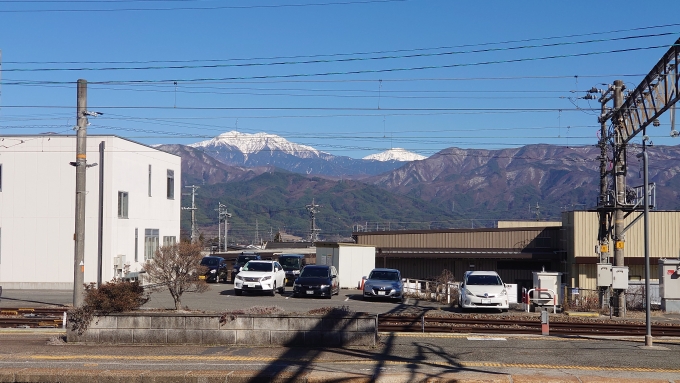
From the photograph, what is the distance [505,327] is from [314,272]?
1291 centimetres

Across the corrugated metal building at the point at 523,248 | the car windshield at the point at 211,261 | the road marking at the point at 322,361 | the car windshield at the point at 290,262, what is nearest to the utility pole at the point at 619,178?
the road marking at the point at 322,361

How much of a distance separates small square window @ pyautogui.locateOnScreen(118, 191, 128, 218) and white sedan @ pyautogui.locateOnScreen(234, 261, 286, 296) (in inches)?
320

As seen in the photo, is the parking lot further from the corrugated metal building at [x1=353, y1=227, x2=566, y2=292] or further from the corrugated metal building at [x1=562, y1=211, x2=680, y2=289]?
the corrugated metal building at [x1=353, y1=227, x2=566, y2=292]

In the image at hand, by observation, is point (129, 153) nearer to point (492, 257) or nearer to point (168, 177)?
point (168, 177)

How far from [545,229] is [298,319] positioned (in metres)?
37.2

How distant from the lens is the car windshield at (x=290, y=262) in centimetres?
4091

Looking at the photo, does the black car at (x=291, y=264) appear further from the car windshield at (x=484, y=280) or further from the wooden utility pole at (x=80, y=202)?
the wooden utility pole at (x=80, y=202)

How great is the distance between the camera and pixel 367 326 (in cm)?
1655

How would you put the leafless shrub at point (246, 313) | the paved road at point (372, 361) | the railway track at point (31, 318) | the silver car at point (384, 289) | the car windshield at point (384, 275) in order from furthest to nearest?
1. the car windshield at point (384, 275)
2. the silver car at point (384, 289)
3. the railway track at point (31, 318)
4. the leafless shrub at point (246, 313)
5. the paved road at point (372, 361)

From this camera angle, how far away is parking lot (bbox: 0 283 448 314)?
2753 centimetres

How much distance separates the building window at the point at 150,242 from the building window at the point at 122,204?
118 inches

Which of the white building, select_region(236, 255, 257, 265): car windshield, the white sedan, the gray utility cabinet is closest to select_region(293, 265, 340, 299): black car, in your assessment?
the white sedan

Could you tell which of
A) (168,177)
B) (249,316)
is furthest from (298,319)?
(168,177)

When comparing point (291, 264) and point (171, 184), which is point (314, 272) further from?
point (171, 184)
